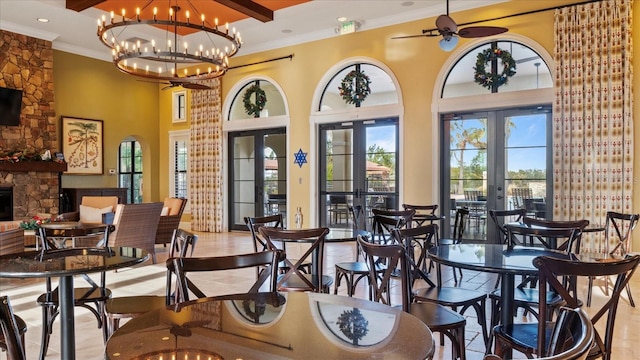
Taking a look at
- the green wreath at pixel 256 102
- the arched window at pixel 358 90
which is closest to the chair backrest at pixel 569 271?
the arched window at pixel 358 90

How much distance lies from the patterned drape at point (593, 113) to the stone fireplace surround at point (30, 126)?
9.46m

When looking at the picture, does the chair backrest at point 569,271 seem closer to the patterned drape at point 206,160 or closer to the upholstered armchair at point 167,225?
the upholstered armchair at point 167,225

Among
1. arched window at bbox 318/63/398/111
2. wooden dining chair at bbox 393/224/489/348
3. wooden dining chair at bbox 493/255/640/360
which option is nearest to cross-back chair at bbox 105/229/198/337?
wooden dining chair at bbox 393/224/489/348

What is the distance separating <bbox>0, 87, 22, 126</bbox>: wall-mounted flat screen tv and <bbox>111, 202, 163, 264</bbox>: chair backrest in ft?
14.2

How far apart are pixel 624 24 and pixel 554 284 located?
6.02 m

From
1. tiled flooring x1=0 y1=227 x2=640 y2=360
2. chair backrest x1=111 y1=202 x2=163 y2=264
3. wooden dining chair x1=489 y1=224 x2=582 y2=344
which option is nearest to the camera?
wooden dining chair x1=489 y1=224 x2=582 y2=344

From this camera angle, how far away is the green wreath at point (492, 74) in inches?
293

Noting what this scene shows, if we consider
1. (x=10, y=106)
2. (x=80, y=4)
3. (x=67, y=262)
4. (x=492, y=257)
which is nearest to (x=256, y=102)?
(x=80, y=4)

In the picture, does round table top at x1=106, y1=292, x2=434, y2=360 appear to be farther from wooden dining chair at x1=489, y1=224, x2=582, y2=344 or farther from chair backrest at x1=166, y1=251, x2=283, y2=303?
wooden dining chair at x1=489, y1=224, x2=582, y2=344

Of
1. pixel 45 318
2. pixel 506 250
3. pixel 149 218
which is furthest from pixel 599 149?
pixel 45 318

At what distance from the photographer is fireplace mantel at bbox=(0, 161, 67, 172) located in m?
8.78

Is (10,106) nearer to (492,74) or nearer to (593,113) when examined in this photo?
(492,74)

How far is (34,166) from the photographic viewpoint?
30.1 ft

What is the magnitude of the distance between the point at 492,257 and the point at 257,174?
818 cm
